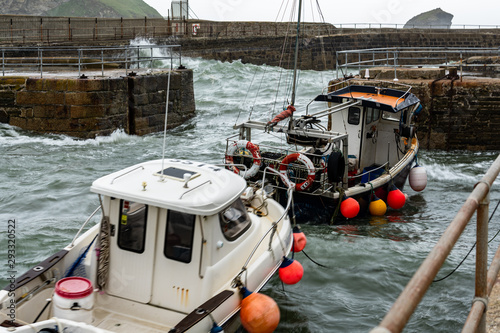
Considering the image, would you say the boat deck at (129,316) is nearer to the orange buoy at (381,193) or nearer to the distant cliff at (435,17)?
the orange buoy at (381,193)

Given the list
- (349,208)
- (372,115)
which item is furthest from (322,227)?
(372,115)

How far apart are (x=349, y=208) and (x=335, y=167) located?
689 mm

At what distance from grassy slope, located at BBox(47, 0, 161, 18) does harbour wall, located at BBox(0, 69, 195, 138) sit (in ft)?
233

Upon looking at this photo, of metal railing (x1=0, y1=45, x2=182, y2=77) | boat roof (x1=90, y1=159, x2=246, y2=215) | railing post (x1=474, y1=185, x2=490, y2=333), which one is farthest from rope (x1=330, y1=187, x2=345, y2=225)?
railing post (x1=474, y1=185, x2=490, y2=333)

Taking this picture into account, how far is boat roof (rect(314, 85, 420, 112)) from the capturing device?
1095 centimetres

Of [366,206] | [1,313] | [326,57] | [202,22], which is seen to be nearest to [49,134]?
[366,206]

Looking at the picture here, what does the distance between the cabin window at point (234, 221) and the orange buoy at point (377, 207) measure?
14.2 feet

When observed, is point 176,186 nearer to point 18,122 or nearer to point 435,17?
point 18,122

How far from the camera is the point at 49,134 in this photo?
15672 millimetres

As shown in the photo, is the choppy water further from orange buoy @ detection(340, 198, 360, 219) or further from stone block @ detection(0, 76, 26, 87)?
stone block @ detection(0, 76, 26, 87)

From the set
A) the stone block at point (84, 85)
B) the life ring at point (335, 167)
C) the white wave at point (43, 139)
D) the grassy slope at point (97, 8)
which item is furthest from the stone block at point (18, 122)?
the grassy slope at point (97, 8)

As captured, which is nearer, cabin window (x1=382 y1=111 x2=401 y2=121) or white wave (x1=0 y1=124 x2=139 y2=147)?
cabin window (x1=382 y1=111 x2=401 y2=121)

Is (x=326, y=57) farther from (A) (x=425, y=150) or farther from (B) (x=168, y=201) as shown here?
(B) (x=168, y=201)

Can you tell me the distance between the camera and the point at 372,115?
11.6 meters
